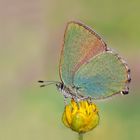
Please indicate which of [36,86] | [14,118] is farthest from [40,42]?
[14,118]

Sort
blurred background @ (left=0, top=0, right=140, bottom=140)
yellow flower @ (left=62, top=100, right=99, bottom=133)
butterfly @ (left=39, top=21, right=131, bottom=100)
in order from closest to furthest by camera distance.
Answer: yellow flower @ (left=62, top=100, right=99, bottom=133), butterfly @ (left=39, top=21, right=131, bottom=100), blurred background @ (left=0, top=0, right=140, bottom=140)

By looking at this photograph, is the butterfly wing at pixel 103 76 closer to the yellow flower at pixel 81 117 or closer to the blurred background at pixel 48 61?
the yellow flower at pixel 81 117

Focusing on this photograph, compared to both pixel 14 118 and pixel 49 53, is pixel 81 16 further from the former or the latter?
pixel 14 118

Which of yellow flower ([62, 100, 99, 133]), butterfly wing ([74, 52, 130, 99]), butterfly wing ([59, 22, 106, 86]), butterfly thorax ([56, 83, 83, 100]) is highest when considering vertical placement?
butterfly wing ([59, 22, 106, 86])

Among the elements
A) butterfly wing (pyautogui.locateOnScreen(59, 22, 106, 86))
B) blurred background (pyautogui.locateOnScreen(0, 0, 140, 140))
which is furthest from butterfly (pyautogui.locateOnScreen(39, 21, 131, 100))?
blurred background (pyautogui.locateOnScreen(0, 0, 140, 140))

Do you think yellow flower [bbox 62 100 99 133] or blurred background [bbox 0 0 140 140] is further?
blurred background [bbox 0 0 140 140]

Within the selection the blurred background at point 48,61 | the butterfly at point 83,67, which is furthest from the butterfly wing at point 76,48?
the blurred background at point 48,61

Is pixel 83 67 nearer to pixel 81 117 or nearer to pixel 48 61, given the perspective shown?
pixel 81 117

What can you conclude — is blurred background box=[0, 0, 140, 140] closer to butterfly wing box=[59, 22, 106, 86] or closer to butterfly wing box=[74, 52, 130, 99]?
butterfly wing box=[74, 52, 130, 99]
